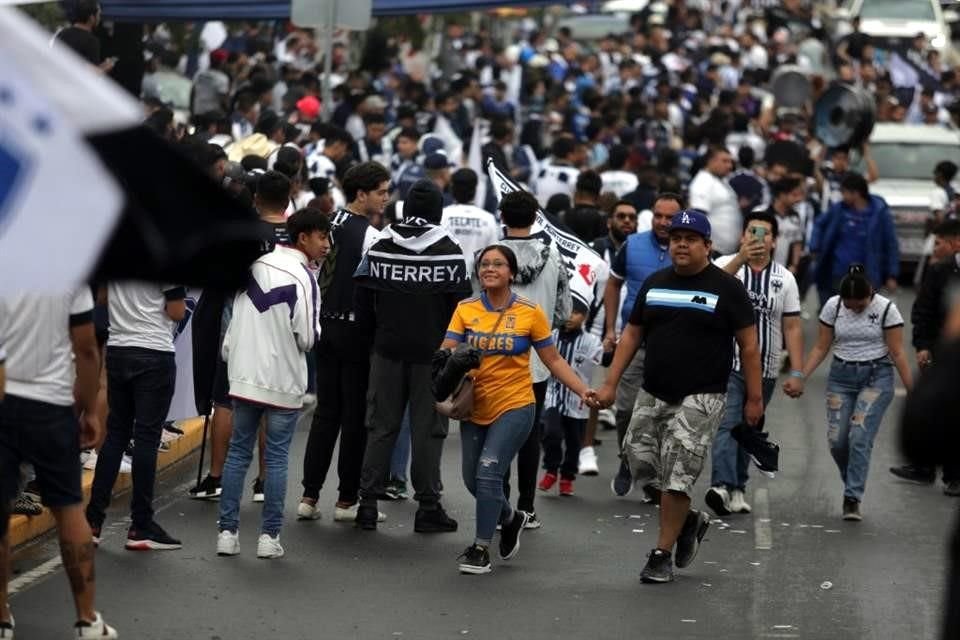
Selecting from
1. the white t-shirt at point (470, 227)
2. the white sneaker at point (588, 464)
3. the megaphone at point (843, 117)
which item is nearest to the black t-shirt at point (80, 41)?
the white t-shirt at point (470, 227)

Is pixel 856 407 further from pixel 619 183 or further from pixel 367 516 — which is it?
pixel 619 183

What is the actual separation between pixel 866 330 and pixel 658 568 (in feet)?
9.46

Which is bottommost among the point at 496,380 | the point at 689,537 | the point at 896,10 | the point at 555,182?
the point at 689,537

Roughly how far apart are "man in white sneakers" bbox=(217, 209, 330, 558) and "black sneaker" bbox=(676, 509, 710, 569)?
192cm

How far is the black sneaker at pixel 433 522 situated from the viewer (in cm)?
1071

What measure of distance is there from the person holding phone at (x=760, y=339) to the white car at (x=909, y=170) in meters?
12.5

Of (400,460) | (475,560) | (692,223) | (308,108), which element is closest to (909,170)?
(308,108)

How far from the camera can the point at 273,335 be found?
9641mm

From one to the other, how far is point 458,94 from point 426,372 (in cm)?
1505

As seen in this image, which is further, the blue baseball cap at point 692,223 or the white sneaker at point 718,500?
the white sneaker at point 718,500

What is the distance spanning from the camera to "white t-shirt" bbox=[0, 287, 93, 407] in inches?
289

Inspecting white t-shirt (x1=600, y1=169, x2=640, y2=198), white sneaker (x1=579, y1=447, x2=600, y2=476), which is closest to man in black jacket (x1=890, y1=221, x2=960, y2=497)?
white sneaker (x1=579, y1=447, x2=600, y2=476)

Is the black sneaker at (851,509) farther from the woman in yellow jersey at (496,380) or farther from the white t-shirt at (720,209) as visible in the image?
the white t-shirt at (720,209)

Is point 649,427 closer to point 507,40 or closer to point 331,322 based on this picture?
point 331,322
